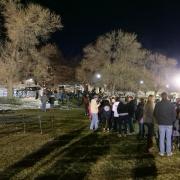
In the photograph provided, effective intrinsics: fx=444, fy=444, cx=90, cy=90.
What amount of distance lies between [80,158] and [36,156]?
149 cm

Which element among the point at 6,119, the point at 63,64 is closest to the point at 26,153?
the point at 6,119

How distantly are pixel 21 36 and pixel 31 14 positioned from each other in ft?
9.35

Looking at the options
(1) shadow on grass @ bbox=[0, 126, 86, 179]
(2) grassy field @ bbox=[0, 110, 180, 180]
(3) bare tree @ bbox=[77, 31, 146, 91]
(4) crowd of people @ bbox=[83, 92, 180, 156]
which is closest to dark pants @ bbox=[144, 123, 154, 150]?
(4) crowd of people @ bbox=[83, 92, 180, 156]

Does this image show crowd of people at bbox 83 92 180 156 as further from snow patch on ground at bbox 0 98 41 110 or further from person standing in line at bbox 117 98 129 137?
snow patch on ground at bbox 0 98 41 110

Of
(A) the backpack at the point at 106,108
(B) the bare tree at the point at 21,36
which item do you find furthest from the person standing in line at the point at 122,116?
(B) the bare tree at the point at 21,36

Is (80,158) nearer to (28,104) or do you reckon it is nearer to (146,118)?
(146,118)

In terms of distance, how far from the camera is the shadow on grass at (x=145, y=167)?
11.5 m

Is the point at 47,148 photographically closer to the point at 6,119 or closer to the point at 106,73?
the point at 6,119

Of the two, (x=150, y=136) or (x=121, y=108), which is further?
(x=121, y=108)

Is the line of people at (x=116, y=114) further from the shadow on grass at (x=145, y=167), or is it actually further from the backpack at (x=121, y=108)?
the shadow on grass at (x=145, y=167)

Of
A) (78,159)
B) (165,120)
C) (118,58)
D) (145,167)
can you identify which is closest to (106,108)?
(165,120)

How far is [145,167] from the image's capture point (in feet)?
40.9

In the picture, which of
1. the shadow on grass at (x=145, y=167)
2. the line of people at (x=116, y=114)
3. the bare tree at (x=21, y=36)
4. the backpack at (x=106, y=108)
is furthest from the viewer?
the bare tree at (x=21, y=36)

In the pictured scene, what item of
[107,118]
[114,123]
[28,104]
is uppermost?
[28,104]
